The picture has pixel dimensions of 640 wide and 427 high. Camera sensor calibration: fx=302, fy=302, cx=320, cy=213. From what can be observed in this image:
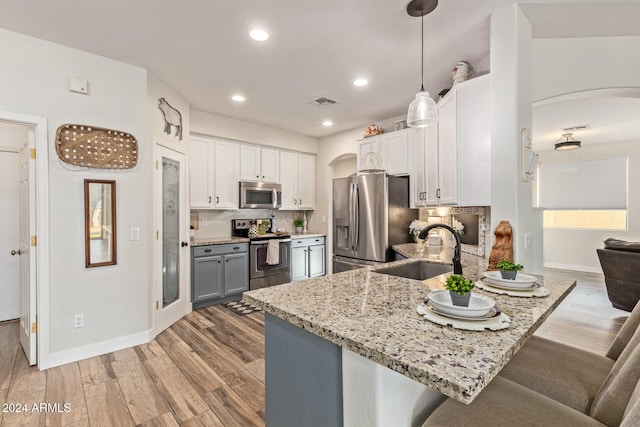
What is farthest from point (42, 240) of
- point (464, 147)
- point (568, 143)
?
point (568, 143)

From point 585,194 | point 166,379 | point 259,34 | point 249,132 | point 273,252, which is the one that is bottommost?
point 166,379

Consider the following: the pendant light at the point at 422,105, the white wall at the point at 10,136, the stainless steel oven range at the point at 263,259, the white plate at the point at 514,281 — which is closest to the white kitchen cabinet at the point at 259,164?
the stainless steel oven range at the point at 263,259

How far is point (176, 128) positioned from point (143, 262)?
163 centimetres

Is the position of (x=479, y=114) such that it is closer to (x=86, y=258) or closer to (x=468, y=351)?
(x=468, y=351)

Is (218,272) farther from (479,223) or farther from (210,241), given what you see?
(479,223)

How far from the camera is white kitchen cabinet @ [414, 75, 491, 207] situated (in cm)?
247

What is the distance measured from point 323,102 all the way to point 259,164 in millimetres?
1658

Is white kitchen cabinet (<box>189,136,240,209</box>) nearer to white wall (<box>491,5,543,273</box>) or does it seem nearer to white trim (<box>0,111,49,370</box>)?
white trim (<box>0,111,49,370</box>)

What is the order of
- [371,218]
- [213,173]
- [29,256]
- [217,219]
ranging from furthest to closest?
1. [217,219]
2. [213,173]
3. [371,218]
4. [29,256]

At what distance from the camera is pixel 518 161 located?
2.07 meters

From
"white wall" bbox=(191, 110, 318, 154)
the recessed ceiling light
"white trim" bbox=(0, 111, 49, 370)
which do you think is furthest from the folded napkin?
the recessed ceiling light

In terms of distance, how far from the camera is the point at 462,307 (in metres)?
1.02

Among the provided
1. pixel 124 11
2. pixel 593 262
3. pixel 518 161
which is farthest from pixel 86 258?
pixel 593 262

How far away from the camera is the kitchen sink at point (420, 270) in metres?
2.26
